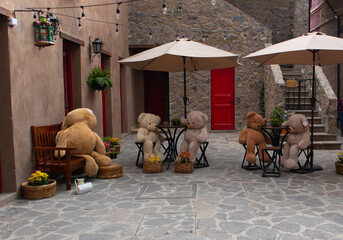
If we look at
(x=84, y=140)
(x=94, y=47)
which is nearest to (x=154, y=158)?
(x=84, y=140)

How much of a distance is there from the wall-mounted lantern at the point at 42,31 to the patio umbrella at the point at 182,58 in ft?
5.06

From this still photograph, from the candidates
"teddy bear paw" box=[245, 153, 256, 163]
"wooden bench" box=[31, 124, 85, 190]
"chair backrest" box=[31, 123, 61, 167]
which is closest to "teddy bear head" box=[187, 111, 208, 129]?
"teddy bear paw" box=[245, 153, 256, 163]

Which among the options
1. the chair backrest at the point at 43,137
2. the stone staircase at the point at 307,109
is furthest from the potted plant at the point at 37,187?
the stone staircase at the point at 307,109

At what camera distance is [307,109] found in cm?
963

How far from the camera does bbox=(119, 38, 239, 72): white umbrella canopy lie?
5.91 meters

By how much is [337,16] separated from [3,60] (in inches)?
418

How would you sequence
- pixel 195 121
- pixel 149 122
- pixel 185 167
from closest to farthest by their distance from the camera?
pixel 185 167 → pixel 195 121 → pixel 149 122

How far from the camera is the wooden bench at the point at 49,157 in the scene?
4945 mm

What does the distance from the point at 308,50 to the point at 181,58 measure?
2505 millimetres

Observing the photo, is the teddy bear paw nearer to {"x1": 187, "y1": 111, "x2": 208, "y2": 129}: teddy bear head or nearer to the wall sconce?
{"x1": 187, "y1": 111, "x2": 208, "y2": 129}: teddy bear head

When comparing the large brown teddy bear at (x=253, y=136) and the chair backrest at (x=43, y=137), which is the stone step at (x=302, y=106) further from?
the chair backrest at (x=43, y=137)

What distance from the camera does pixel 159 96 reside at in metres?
13.8

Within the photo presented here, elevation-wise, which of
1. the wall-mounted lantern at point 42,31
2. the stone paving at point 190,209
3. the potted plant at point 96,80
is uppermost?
the wall-mounted lantern at point 42,31

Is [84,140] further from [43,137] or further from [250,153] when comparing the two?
[250,153]
